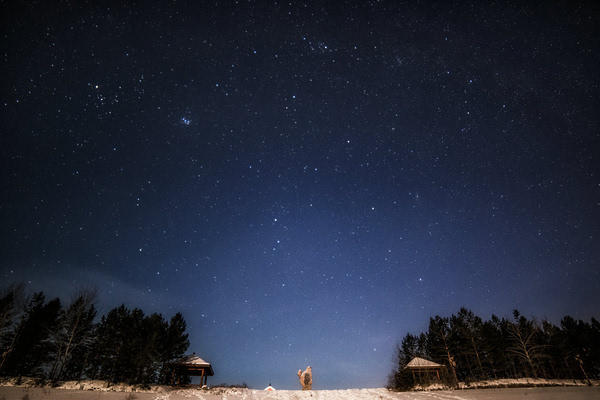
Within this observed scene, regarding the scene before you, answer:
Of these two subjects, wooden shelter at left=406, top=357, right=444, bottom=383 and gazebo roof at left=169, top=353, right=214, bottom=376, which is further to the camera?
wooden shelter at left=406, top=357, right=444, bottom=383

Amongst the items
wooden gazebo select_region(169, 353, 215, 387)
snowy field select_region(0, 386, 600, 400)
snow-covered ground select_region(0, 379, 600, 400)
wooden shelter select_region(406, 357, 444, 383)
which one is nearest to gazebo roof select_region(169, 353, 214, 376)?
wooden gazebo select_region(169, 353, 215, 387)

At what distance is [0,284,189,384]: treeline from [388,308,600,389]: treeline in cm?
3137

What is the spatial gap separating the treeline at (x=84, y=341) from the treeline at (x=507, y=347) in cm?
3137

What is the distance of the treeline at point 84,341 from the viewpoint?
29.9m

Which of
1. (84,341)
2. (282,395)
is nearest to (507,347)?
(282,395)

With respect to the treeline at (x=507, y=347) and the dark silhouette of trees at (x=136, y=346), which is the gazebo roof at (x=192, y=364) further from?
the treeline at (x=507, y=347)

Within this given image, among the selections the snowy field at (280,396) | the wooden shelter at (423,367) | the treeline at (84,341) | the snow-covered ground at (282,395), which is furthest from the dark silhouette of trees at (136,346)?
the wooden shelter at (423,367)

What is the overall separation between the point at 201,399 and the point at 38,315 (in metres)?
35.5

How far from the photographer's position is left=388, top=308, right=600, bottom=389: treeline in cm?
3997

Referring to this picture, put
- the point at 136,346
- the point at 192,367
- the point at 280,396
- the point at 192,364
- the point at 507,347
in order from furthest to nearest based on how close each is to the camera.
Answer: the point at 507,347 → the point at 136,346 → the point at 192,367 → the point at 192,364 → the point at 280,396

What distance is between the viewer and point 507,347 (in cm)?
4228

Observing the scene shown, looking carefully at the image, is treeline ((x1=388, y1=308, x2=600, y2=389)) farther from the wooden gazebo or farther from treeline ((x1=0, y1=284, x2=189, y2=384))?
treeline ((x1=0, y1=284, x2=189, y2=384))

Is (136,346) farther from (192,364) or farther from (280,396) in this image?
(280,396)

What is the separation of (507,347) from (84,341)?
6094cm
